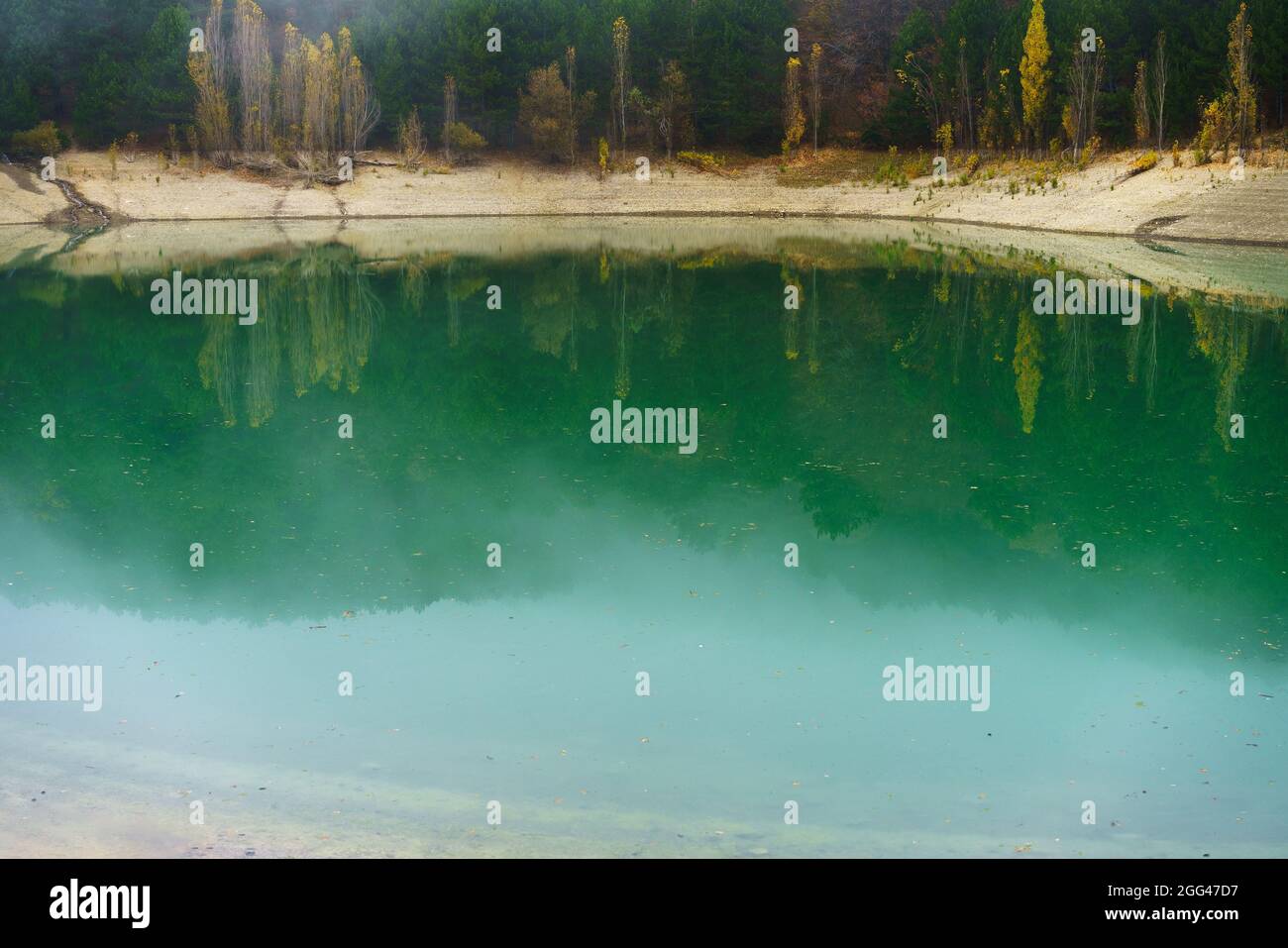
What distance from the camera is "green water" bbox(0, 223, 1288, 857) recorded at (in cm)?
826

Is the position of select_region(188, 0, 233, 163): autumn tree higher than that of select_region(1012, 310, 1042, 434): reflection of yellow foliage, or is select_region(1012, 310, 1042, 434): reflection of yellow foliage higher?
select_region(188, 0, 233, 163): autumn tree

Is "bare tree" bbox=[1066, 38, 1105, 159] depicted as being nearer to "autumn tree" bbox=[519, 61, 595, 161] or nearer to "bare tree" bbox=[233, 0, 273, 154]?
"autumn tree" bbox=[519, 61, 595, 161]

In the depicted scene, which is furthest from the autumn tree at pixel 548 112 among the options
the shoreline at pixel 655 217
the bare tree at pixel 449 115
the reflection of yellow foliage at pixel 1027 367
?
the reflection of yellow foliage at pixel 1027 367

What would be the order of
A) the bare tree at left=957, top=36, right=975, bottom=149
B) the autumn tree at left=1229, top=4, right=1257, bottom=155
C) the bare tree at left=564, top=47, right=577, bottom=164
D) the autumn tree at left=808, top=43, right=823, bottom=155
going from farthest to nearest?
1. the autumn tree at left=808, top=43, right=823, bottom=155
2. the bare tree at left=564, top=47, right=577, bottom=164
3. the bare tree at left=957, top=36, right=975, bottom=149
4. the autumn tree at left=1229, top=4, right=1257, bottom=155

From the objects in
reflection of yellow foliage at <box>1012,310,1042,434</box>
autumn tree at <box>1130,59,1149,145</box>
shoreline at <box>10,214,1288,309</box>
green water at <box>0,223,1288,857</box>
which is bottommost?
green water at <box>0,223,1288,857</box>

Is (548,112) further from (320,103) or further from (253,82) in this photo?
(253,82)

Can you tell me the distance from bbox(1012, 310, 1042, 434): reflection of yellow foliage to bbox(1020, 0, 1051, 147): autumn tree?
33.0 meters

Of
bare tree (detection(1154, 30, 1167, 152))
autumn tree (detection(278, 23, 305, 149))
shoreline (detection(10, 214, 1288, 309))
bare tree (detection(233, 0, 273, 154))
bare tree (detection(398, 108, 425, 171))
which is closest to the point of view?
shoreline (detection(10, 214, 1288, 309))

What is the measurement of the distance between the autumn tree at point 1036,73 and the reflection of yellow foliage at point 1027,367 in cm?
3303

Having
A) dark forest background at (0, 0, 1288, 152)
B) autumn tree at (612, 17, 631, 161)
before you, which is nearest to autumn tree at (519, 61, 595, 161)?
autumn tree at (612, 17, 631, 161)

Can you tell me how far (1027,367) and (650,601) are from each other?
12943 millimetres

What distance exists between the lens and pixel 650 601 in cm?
1168

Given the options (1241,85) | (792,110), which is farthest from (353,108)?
(1241,85)
